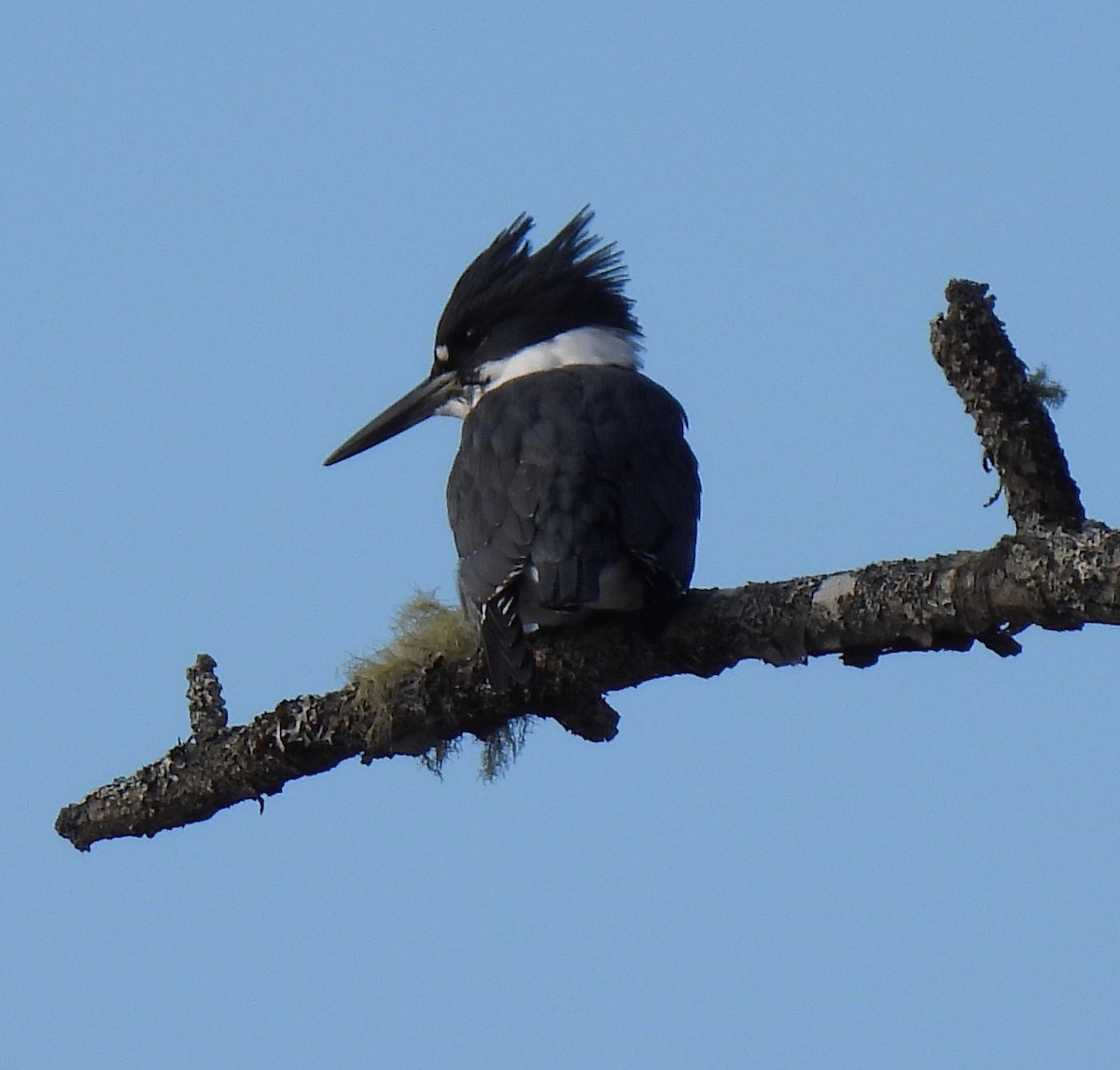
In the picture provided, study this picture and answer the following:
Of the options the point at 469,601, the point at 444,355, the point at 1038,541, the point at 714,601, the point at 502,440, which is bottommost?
the point at 1038,541

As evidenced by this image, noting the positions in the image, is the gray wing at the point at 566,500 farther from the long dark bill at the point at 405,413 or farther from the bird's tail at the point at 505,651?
the long dark bill at the point at 405,413

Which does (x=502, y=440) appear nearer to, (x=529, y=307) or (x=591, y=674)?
(x=591, y=674)

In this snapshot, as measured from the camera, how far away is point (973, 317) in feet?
8.64

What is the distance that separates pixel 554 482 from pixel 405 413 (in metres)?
1.62

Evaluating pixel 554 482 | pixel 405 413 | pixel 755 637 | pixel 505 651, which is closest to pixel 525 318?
pixel 405 413

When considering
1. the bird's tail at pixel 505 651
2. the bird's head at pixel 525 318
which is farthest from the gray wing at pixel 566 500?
the bird's head at pixel 525 318

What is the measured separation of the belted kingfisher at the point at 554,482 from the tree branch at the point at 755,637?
3.3 inches

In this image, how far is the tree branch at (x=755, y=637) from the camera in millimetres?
2619

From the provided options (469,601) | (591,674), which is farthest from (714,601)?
(469,601)

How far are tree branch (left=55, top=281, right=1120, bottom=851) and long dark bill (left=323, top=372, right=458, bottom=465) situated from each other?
1612mm

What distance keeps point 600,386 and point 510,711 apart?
1.00 metres

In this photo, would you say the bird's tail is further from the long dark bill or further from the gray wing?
the long dark bill

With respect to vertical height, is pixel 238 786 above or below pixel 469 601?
below

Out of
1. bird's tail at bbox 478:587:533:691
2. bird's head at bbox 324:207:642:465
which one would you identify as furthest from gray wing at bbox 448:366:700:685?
bird's head at bbox 324:207:642:465
